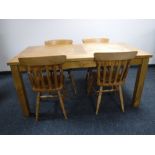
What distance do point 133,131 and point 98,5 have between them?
133cm

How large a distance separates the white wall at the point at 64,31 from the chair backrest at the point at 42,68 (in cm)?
Result: 177

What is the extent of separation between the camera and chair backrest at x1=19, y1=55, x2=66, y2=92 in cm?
133

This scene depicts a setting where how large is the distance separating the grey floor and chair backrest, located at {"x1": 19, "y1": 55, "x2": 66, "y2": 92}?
0.43 meters

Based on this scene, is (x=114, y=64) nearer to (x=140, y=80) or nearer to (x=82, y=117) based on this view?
(x=140, y=80)

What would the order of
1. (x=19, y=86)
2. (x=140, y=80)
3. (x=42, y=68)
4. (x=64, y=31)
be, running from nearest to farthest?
(x=42, y=68), (x=19, y=86), (x=140, y=80), (x=64, y=31)

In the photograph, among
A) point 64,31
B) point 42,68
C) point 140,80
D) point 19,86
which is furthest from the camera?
point 64,31

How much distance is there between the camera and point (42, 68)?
4.62 ft

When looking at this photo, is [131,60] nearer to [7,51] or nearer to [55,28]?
[55,28]

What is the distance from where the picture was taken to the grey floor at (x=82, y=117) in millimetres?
1513

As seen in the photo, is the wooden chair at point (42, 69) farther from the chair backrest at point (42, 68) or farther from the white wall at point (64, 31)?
the white wall at point (64, 31)

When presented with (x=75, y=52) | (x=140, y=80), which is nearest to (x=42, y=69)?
(x=75, y=52)

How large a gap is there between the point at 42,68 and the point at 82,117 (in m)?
0.77

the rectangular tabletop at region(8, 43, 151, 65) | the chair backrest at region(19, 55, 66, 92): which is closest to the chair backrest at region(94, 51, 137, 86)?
the rectangular tabletop at region(8, 43, 151, 65)

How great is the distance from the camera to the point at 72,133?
58.2 inches
